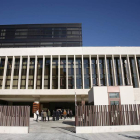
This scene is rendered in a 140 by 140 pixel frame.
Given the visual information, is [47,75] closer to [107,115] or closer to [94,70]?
[94,70]

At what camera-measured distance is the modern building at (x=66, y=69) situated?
33.4m

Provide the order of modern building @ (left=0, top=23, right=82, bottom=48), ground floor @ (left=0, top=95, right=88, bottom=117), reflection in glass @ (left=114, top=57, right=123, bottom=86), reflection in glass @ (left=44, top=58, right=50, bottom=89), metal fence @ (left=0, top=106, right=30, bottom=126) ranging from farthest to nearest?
1. modern building @ (left=0, top=23, right=82, bottom=48)
2. ground floor @ (left=0, top=95, right=88, bottom=117)
3. reflection in glass @ (left=44, top=58, right=50, bottom=89)
4. reflection in glass @ (left=114, top=57, right=123, bottom=86)
5. metal fence @ (left=0, top=106, right=30, bottom=126)

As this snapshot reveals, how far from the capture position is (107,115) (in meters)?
12.9

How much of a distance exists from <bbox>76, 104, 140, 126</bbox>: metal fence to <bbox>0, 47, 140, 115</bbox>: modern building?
19.6m

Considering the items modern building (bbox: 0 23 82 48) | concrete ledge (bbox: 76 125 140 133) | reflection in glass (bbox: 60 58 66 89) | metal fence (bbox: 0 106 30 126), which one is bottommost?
concrete ledge (bbox: 76 125 140 133)

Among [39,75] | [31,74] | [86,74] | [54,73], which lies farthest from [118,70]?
[31,74]

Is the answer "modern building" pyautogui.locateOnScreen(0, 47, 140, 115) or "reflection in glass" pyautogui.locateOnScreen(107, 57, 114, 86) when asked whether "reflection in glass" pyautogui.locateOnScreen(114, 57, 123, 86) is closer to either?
"modern building" pyautogui.locateOnScreen(0, 47, 140, 115)

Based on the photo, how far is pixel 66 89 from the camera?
1270 inches

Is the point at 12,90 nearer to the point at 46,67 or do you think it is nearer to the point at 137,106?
the point at 46,67

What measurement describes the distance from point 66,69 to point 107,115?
22.1m

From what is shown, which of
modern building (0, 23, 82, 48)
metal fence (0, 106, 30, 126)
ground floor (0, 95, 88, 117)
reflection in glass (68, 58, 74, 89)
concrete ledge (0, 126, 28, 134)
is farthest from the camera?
modern building (0, 23, 82, 48)

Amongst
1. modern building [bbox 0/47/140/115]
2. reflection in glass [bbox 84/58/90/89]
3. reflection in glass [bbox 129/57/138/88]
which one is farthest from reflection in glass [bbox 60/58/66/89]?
reflection in glass [bbox 129/57/138/88]

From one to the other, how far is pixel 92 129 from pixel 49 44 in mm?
63672

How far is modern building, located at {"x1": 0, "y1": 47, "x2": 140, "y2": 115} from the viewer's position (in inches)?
1316
